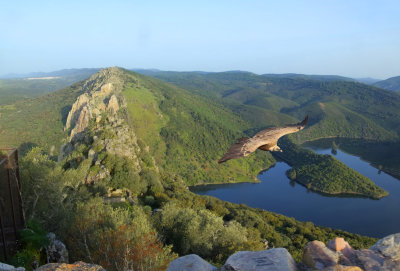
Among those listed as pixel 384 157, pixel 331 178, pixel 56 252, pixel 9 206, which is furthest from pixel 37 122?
pixel 384 157

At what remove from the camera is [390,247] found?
7.00m

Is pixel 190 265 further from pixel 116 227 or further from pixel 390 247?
pixel 116 227

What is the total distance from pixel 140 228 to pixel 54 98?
16394cm

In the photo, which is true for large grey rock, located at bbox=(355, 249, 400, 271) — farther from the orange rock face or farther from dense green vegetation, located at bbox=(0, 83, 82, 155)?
dense green vegetation, located at bbox=(0, 83, 82, 155)

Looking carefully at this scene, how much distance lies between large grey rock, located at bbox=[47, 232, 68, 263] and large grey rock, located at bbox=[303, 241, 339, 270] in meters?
13.4

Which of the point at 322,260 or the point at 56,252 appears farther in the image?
the point at 56,252

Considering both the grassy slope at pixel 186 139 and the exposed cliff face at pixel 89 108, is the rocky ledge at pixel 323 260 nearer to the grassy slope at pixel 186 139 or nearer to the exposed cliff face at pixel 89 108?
the exposed cliff face at pixel 89 108

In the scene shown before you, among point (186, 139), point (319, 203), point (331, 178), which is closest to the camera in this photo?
point (319, 203)

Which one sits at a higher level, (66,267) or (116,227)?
(66,267)

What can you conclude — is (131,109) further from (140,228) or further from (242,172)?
(140,228)

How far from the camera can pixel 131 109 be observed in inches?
5812

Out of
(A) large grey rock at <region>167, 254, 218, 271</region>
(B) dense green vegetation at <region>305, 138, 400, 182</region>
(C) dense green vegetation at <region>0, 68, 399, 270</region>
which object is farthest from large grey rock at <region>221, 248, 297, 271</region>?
(B) dense green vegetation at <region>305, 138, 400, 182</region>

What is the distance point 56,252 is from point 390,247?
15.7 m

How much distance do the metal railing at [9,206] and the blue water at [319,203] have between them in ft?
352
